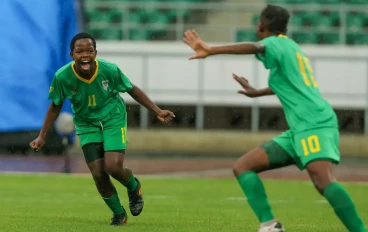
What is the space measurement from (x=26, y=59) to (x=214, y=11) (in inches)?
358

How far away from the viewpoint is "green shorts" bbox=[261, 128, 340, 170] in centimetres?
815

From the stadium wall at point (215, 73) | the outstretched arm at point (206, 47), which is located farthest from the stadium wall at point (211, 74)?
the outstretched arm at point (206, 47)

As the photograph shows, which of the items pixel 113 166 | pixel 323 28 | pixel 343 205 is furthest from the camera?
pixel 323 28

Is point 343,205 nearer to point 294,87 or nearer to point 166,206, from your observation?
point 294,87

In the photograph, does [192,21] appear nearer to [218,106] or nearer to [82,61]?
[218,106]

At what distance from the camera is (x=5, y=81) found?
19969mm

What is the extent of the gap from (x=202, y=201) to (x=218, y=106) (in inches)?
499

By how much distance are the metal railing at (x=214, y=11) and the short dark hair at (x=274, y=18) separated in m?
18.6

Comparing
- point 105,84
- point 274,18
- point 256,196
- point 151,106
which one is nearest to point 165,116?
point 151,106

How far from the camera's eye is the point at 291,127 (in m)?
8.38

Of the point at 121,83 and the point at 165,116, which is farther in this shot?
the point at 121,83

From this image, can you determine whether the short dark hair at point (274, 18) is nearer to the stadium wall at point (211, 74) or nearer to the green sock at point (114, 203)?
the green sock at point (114, 203)

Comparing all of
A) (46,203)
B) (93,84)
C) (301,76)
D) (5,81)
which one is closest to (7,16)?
(5,81)

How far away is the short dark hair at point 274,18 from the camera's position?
848cm
